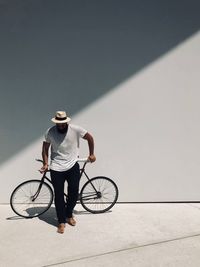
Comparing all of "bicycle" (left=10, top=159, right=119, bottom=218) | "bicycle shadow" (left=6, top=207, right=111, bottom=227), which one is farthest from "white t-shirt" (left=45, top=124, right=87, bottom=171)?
"bicycle shadow" (left=6, top=207, right=111, bottom=227)

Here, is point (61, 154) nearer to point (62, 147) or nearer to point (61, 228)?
point (62, 147)

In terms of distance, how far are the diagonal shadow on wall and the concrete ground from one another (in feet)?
5.20

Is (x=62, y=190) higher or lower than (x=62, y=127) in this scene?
lower

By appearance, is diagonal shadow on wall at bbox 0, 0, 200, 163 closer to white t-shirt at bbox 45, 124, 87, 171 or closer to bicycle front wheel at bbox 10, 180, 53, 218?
→ bicycle front wheel at bbox 10, 180, 53, 218

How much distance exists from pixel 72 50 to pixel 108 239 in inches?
120

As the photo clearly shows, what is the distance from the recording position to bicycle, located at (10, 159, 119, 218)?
617 cm

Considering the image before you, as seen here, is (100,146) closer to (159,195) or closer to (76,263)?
(159,195)

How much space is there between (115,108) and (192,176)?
175 centimetres

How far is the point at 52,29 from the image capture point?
6.65 meters

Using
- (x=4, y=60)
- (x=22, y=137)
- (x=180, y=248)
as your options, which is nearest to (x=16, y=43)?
(x=4, y=60)

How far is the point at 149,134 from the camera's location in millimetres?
6957

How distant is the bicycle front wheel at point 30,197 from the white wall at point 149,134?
61 cm

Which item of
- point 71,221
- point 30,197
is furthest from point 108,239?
point 30,197

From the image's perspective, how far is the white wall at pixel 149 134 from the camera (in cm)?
683
